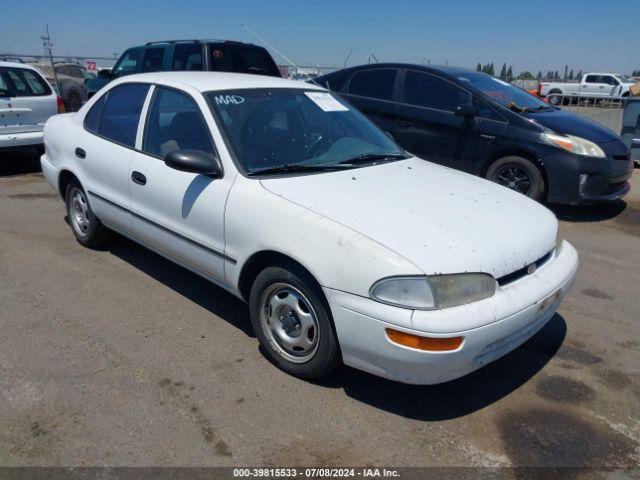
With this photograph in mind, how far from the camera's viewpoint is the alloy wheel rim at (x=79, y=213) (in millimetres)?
4762

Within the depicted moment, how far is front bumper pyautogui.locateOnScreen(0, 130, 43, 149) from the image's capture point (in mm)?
7732

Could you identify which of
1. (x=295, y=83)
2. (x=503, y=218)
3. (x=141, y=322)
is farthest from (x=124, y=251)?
(x=503, y=218)

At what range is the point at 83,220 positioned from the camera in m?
4.89

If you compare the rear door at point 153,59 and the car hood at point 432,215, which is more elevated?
the rear door at point 153,59

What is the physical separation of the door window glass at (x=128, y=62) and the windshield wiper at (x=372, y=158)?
7.37 meters

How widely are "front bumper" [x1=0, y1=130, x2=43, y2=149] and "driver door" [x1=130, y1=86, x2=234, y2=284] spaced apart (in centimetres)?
496

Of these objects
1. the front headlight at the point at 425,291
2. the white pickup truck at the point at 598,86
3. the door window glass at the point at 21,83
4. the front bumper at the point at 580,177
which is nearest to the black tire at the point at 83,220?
the front headlight at the point at 425,291

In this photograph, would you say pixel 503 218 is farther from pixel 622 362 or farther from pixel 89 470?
pixel 89 470

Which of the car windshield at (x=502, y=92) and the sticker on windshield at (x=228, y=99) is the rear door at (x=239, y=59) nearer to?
the car windshield at (x=502, y=92)

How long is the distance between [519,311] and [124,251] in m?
3.58

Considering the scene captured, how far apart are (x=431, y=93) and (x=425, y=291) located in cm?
495

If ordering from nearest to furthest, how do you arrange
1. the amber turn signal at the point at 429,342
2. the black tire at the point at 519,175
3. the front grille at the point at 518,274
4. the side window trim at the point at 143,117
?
the amber turn signal at the point at 429,342, the front grille at the point at 518,274, the side window trim at the point at 143,117, the black tire at the point at 519,175

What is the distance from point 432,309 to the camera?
249cm

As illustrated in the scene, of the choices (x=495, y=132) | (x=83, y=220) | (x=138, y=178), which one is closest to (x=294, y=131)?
(x=138, y=178)
